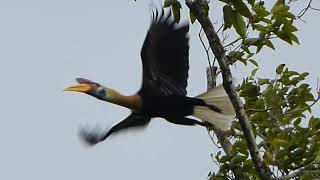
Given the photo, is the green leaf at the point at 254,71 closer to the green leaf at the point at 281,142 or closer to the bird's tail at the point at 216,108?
the bird's tail at the point at 216,108

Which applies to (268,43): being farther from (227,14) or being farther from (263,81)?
(227,14)

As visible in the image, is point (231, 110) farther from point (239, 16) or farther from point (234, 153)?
point (239, 16)

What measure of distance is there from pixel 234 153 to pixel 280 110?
0.56 meters

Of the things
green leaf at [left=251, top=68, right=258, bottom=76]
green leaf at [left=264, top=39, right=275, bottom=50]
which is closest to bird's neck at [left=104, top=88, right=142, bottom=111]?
green leaf at [left=251, top=68, right=258, bottom=76]

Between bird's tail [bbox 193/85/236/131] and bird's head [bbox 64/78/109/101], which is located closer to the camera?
bird's tail [bbox 193/85/236/131]

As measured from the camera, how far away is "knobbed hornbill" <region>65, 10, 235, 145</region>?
4082mm

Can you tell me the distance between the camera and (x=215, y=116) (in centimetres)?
401

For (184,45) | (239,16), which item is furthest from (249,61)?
(239,16)

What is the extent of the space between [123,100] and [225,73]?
3.77ft

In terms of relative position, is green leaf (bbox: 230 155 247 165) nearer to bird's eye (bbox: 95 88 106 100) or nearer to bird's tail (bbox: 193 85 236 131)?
bird's tail (bbox: 193 85 236 131)

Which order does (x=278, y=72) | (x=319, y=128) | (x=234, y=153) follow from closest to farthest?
(x=234, y=153) → (x=319, y=128) → (x=278, y=72)

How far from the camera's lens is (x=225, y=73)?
3.19 meters

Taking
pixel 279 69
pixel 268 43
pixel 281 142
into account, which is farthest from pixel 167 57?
pixel 281 142

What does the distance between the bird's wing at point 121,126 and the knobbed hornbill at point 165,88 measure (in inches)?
2.2
